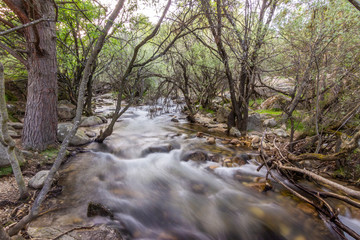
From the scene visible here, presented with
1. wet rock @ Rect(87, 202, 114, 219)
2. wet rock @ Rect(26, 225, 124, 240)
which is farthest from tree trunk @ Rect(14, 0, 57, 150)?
wet rock @ Rect(26, 225, 124, 240)

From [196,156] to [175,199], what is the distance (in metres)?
2.01

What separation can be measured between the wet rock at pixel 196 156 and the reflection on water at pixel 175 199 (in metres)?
0.19

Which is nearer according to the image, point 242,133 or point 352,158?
point 352,158

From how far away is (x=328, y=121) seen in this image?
14.7ft

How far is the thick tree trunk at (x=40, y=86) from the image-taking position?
4.26 meters

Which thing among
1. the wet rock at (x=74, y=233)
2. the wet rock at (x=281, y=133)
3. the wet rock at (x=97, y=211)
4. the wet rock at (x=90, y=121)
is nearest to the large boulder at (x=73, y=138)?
the wet rock at (x=90, y=121)

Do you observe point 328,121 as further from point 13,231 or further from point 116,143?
point 116,143

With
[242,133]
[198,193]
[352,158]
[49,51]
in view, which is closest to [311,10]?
[352,158]

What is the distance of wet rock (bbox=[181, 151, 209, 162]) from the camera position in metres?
5.68

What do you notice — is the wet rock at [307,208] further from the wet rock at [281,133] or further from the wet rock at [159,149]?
the wet rock at [281,133]

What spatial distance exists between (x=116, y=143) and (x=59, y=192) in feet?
10.5

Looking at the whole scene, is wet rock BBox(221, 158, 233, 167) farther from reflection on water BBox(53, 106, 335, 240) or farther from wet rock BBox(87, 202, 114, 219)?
wet rock BBox(87, 202, 114, 219)

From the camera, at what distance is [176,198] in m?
4.04

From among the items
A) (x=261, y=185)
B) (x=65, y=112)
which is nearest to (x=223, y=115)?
(x=261, y=185)
